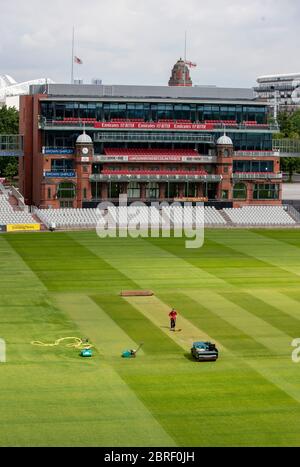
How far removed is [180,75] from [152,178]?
24.5 m

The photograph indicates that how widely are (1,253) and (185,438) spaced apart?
59.4m

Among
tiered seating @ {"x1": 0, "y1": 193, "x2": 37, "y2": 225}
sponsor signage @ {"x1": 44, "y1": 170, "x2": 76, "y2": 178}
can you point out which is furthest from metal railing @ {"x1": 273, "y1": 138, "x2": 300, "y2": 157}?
tiered seating @ {"x1": 0, "y1": 193, "x2": 37, "y2": 225}

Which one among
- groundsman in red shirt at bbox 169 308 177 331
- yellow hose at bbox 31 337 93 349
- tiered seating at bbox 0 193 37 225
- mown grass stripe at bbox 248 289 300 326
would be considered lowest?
yellow hose at bbox 31 337 93 349

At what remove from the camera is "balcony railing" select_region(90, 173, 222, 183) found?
5192 inches

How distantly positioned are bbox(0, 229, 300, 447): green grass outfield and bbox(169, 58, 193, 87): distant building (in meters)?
56.0

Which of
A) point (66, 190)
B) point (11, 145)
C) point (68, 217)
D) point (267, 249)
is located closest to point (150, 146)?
point (66, 190)

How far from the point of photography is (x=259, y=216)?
13175 centimetres

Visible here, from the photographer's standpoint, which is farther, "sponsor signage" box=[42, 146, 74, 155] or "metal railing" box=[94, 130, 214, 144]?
"metal railing" box=[94, 130, 214, 144]

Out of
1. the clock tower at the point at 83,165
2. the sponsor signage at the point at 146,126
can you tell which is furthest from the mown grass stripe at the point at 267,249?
the clock tower at the point at 83,165

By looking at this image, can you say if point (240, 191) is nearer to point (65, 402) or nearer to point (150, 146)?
point (150, 146)

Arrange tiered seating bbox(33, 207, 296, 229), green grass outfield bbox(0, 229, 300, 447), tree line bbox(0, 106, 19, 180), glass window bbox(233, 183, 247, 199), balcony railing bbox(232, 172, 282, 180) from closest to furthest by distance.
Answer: green grass outfield bbox(0, 229, 300, 447), tiered seating bbox(33, 207, 296, 229), balcony railing bbox(232, 172, 282, 180), glass window bbox(233, 183, 247, 199), tree line bbox(0, 106, 19, 180)

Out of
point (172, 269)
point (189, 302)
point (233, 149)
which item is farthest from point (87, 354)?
point (233, 149)

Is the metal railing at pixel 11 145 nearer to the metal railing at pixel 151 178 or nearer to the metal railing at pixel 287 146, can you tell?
the metal railing at pixel 151 178

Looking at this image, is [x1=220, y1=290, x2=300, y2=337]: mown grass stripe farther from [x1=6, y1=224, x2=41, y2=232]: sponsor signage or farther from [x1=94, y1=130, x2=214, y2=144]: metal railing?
[x1=94, y1=130, x2=214, y2=144]: metal railing
